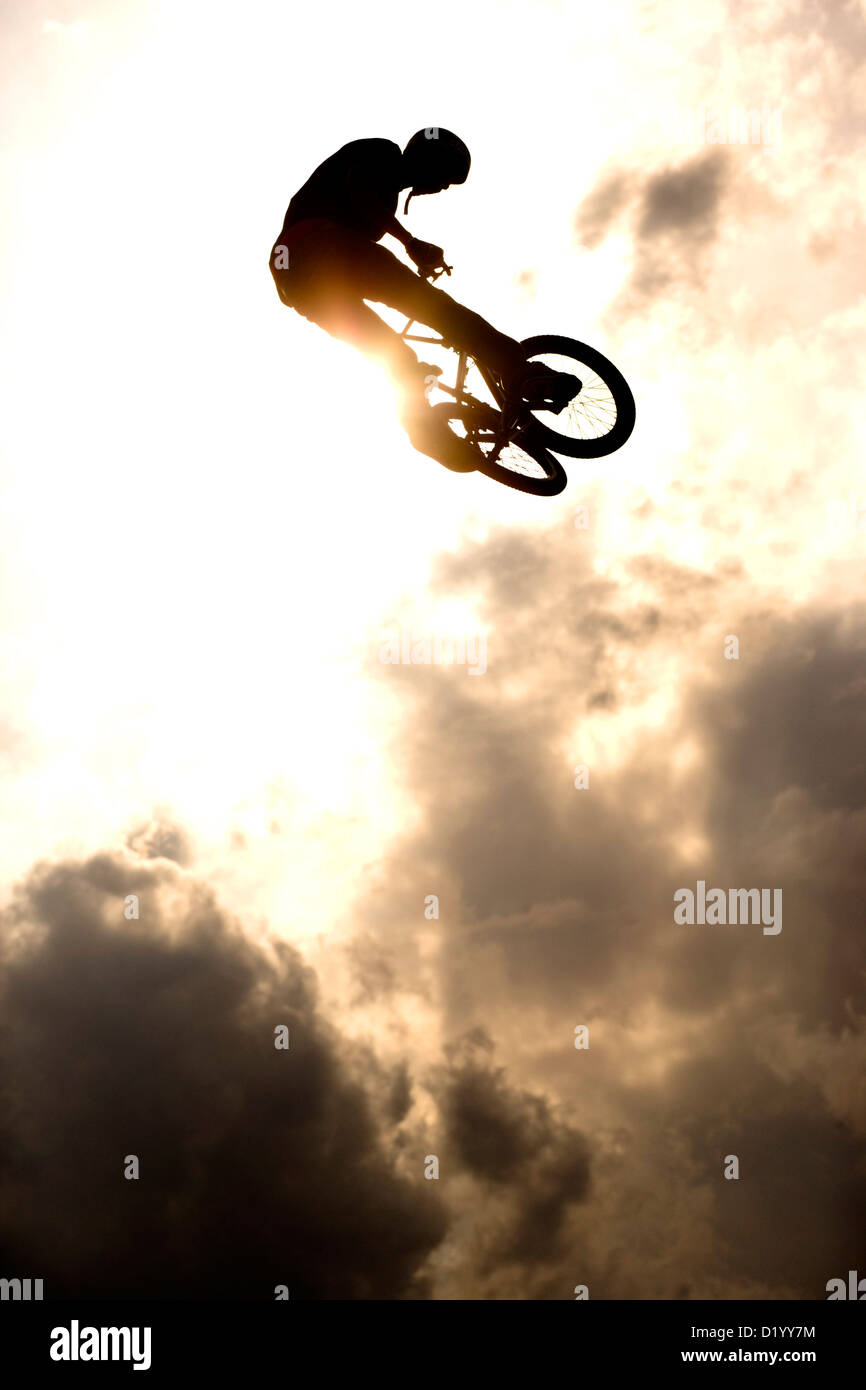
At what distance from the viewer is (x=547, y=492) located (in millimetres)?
10109

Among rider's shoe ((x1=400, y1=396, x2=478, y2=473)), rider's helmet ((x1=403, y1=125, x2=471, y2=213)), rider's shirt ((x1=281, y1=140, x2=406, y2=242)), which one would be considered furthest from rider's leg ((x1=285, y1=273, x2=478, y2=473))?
rider's helmet ((x1=403, y1=125, x2=471, y2=213))

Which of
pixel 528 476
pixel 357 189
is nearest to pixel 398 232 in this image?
pixel 357 189

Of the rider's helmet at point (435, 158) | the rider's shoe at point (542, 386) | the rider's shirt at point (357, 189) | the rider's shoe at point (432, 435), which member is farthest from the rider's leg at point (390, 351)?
the rider's helmet at point (435, 158)

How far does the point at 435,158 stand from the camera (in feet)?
25.8

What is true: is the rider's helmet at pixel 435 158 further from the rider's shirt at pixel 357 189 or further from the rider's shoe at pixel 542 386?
the rider's shoe at pixel 542 386

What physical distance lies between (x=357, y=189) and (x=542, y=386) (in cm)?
229

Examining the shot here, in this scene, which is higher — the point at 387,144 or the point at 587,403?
the point at 387,144

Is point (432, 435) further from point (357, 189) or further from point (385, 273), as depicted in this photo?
point (357, 189)

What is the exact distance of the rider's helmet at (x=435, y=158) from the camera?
7852 mm

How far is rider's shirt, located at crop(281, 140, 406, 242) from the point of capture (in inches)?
308

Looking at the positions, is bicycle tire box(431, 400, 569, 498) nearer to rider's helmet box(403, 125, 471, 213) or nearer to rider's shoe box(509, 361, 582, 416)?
rider's shoe box(509, 361, 582, 416)
